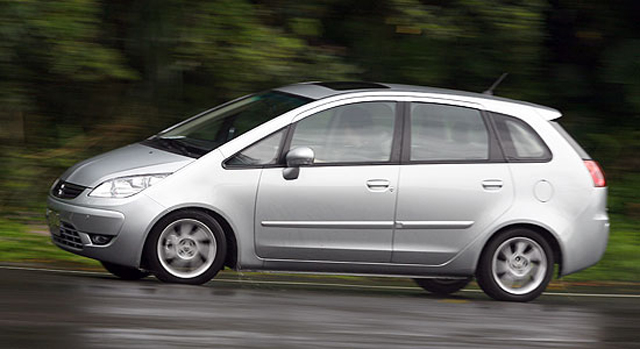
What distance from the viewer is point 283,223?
27.5ft

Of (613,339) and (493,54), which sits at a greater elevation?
(493,54)

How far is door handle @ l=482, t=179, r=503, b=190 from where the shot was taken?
8.72m

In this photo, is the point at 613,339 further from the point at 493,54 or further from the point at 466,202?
the point at 493,54

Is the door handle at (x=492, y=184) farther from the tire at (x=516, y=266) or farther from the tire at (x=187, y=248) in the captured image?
the tire at (x=187, y=248)

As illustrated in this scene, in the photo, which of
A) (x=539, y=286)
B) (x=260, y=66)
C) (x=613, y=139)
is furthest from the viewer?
(x=613, y=139)

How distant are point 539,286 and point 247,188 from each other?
2.37 m

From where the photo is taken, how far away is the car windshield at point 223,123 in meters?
8.60

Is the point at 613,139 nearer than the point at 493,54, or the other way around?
the point at 493,54

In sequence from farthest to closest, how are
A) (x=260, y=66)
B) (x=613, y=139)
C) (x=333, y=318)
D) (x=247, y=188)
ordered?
(x=613, y=139)
(x=260, y=66)
(x=247, y=188)
(x=333, y=318)

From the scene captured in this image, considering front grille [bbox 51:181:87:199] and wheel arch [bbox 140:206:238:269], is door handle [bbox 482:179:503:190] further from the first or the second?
front grille [bbox 51:181:87:199]

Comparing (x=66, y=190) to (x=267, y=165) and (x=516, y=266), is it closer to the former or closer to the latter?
(x=267, y=165)

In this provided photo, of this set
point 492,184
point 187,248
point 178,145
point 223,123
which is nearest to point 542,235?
point 492,184

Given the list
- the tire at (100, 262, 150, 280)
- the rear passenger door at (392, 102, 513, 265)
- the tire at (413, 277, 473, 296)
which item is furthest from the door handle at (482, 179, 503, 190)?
the tire at (100, 262, 150, 280)

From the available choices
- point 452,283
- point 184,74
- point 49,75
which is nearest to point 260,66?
point 184,74
